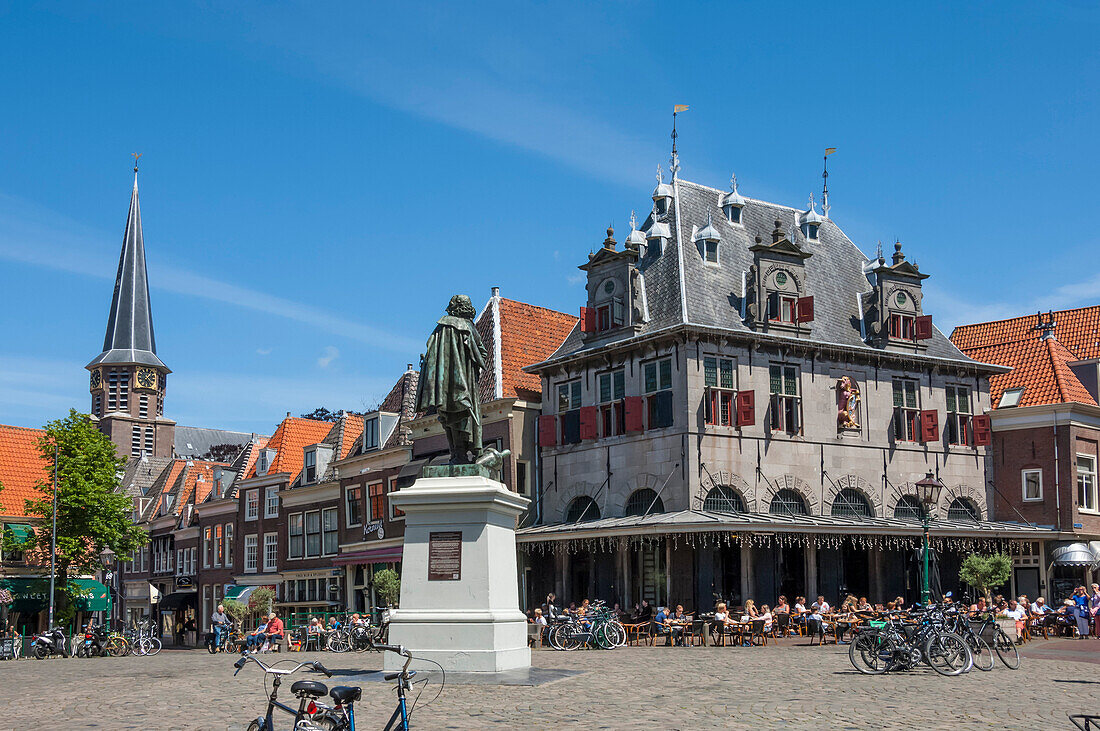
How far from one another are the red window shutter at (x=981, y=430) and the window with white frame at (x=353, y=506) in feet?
72.8

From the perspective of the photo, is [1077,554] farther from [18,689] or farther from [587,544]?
[18,689]

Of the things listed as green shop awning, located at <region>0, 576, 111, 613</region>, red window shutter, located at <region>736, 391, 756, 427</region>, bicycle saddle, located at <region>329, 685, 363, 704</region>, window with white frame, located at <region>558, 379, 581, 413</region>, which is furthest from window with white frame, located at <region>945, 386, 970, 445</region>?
bicycle saddle, located at <region>329, 685, 363, 704</region>

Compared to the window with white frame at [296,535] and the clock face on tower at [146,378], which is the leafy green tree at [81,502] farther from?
the clock face on tower at [146,378]

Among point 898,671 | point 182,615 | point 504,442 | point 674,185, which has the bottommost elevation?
point 182,615

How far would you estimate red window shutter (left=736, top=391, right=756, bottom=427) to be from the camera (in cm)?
3416

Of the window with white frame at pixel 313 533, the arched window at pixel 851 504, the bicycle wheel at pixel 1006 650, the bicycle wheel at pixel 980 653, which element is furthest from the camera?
the window with white frame at pixel 313 533

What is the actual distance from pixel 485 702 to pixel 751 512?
21.9 m

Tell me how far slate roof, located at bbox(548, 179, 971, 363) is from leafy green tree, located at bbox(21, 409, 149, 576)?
57.0 ft

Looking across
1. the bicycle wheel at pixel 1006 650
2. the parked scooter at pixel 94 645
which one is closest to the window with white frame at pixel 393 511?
the parked scooter at pixel 94 645

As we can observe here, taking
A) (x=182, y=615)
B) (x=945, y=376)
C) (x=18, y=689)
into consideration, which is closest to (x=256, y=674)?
(x=18, y=689)

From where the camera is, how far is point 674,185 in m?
38.2

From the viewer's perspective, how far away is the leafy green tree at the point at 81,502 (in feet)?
139

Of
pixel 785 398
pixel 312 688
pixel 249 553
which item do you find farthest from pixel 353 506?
pixel 312 688

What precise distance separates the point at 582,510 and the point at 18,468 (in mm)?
35826
